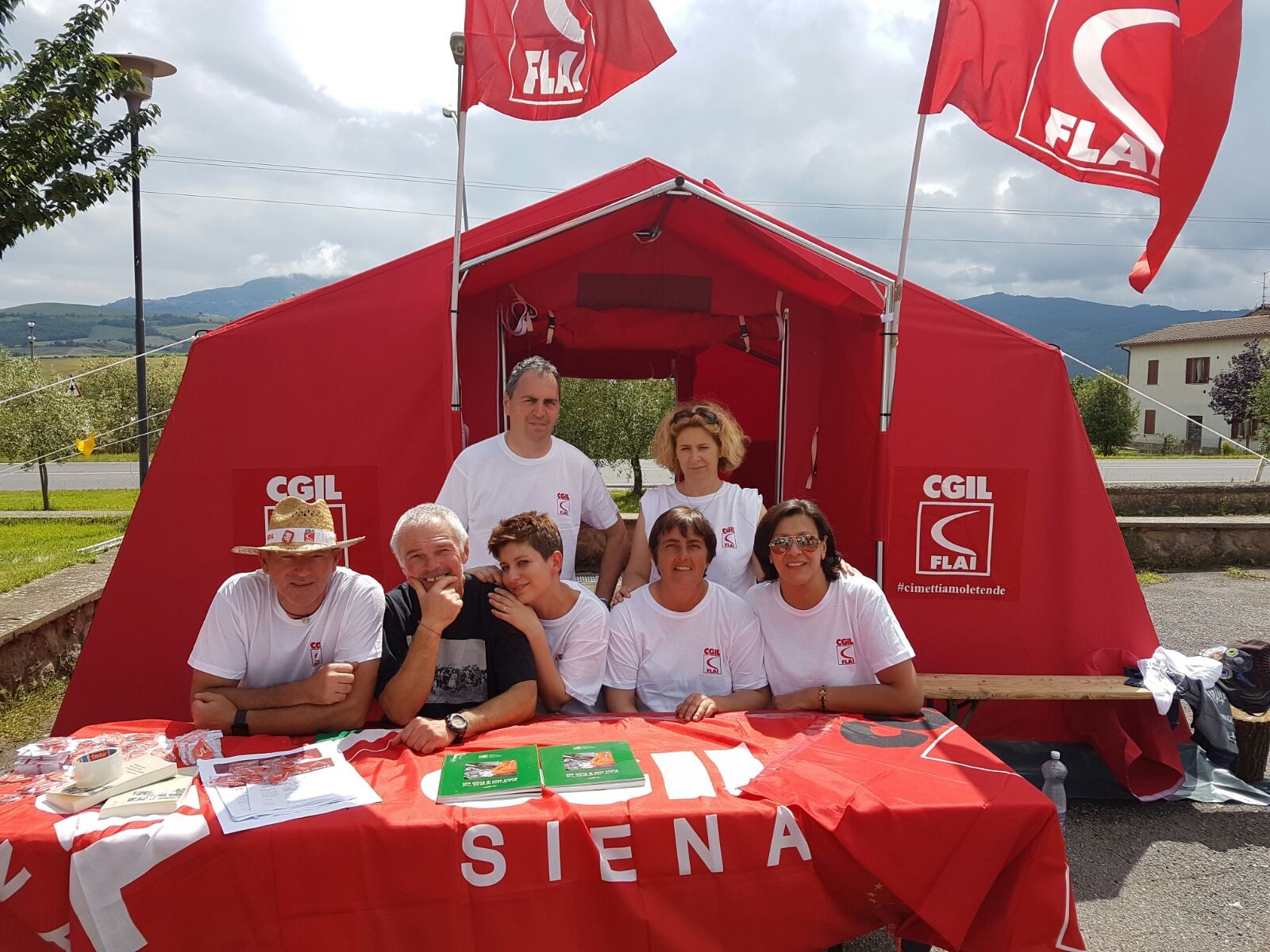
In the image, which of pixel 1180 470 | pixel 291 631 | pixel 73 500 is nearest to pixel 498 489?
pixel 291 631

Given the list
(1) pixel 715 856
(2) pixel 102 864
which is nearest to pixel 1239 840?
(1) pixel 715 856

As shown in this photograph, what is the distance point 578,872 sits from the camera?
178 cm

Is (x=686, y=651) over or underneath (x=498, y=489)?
underneath

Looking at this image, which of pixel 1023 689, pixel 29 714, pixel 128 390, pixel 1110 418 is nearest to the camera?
pixel 1023 689

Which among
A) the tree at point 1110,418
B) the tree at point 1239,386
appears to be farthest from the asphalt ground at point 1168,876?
the tree at point 1239,386

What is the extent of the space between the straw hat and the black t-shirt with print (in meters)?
0.25

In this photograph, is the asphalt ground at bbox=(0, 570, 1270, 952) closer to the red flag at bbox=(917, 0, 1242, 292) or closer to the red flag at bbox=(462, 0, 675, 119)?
the red flag at bbox=(917, 0, 1242, 292)

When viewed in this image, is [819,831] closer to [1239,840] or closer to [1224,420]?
[1239,840]

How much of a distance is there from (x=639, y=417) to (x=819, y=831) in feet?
35.7

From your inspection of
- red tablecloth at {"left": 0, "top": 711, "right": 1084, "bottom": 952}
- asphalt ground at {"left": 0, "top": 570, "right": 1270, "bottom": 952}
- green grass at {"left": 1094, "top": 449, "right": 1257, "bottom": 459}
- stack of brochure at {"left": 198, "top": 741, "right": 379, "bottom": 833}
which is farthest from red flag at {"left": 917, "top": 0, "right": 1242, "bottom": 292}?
green grass at {"left": 1094, "top": 449, "right": 1257, "bottom": 459}

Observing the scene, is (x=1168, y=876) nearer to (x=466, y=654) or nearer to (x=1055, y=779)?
(x=1055, y=779)

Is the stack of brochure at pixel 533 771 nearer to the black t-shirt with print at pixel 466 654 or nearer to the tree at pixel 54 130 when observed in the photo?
the black t-shirt with print at pixel 466 654

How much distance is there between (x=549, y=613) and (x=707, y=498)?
2.79 ft

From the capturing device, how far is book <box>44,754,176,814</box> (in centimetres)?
183
